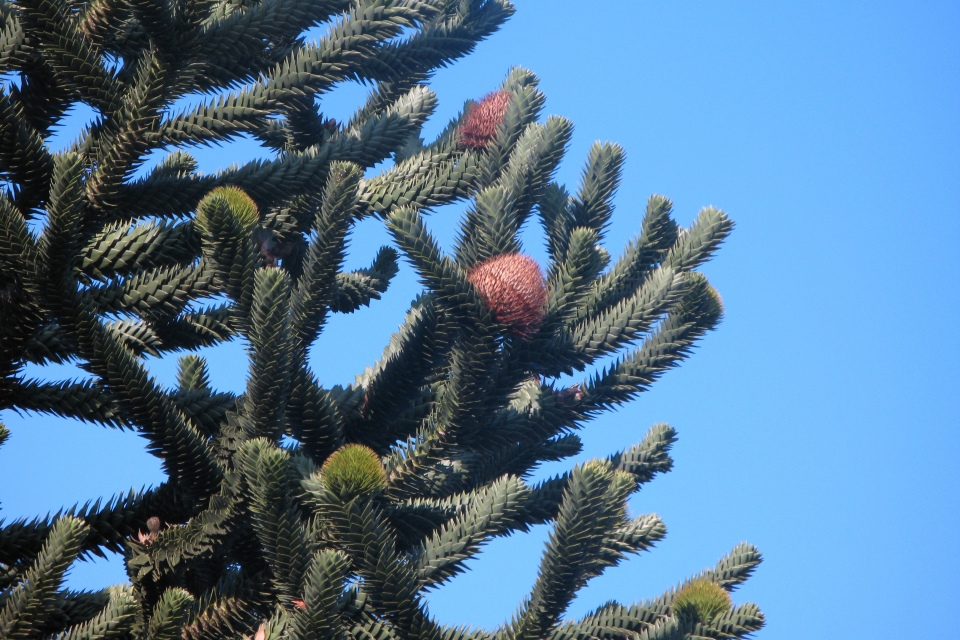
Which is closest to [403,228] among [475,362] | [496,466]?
[475,362]

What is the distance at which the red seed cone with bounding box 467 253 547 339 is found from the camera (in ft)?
10.4

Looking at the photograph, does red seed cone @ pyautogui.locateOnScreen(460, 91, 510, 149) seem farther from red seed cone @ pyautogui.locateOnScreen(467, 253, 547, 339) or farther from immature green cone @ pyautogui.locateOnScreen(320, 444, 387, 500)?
immature green cone @ pyautogui.locateOnScreen(320, 444, 387, 500)

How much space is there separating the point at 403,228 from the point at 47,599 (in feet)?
5.45

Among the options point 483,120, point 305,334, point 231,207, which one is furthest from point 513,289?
point 483,120

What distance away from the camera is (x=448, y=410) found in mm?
3340

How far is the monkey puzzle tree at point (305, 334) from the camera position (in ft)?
8.90

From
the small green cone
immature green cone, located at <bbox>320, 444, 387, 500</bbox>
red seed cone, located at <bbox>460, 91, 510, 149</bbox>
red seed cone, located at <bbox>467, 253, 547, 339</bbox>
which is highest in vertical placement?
red seed cone, located at <bbox>460, 91, 510, 149</bbox>

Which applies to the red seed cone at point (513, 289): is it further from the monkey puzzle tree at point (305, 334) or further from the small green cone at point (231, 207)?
the small green cone at point (231, 207)

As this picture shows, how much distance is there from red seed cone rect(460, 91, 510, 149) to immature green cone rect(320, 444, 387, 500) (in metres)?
2.00

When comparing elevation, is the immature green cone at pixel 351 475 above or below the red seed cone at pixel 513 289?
below

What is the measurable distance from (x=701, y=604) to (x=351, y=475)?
128cm

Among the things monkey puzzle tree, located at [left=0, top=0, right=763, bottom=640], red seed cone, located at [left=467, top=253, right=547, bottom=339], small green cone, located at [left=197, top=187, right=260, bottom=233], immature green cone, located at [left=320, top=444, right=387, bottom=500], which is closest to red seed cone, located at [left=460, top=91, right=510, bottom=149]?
monkey puzzle tree, located at [left=0, top=0, right=763, bottom=640]

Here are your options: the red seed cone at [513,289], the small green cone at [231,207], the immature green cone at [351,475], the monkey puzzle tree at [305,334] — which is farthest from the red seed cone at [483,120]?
the immature green cone at [351,475]

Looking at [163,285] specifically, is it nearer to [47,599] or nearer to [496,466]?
[47,599]
